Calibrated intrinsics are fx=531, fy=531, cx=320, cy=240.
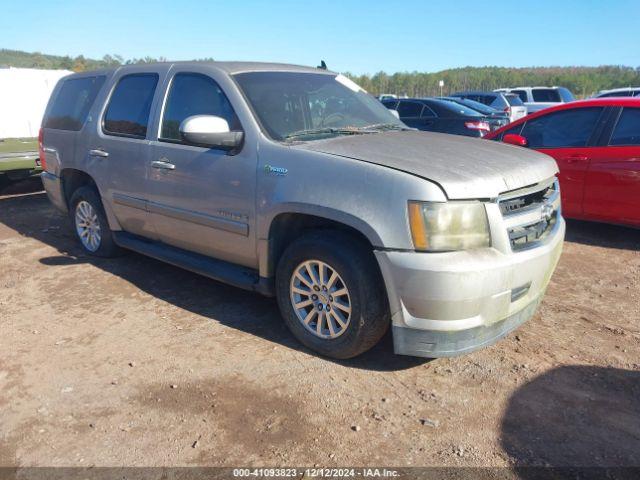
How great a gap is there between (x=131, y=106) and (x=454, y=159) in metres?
2.98

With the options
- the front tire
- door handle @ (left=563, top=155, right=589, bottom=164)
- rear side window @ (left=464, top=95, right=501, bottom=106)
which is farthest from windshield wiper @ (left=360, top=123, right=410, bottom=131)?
rear side window @ (left=464, top=95, right=501, bottom=106)

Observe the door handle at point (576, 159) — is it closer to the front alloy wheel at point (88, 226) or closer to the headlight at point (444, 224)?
the headlight at point (444, 224)

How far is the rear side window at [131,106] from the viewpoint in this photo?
452cm

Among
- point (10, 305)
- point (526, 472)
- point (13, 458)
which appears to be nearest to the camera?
point (526, 472)

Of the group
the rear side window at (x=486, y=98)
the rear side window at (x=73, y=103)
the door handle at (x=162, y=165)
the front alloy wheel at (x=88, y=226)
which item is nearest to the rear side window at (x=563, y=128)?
the door handle at (x=162, y=165)

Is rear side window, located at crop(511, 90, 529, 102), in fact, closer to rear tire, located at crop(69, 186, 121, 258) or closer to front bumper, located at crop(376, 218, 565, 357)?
rear tire, located at crop(69, 186, 121, 258)

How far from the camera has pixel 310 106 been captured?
409 cm

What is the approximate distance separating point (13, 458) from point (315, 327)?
1785 millimetres

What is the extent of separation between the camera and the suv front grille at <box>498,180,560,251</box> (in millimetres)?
3045

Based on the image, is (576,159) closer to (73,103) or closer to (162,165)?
(162,165)

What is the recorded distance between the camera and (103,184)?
497 cm

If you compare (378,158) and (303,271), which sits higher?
(378,158)

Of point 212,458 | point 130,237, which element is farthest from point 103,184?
point 212,458

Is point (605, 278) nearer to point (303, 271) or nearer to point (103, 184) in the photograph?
point (303, 271)
